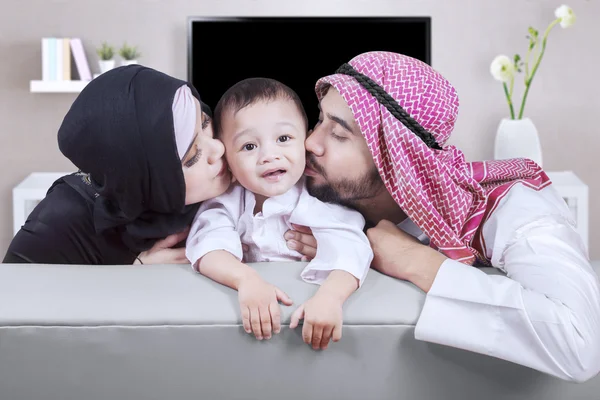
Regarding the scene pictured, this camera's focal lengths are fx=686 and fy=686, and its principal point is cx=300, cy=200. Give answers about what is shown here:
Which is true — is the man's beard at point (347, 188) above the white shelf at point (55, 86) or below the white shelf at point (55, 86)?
below

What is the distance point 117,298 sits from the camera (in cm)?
87

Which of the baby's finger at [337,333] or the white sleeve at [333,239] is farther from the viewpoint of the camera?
the white sleeve at [333,239]

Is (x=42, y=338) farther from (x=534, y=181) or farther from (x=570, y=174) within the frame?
(x=570, y=174)

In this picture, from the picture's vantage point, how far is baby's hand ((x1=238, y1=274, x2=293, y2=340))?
82 cm

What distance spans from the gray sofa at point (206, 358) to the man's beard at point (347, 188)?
0.41 meters

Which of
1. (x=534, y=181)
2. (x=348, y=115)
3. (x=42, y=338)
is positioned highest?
(x=348, y=115)

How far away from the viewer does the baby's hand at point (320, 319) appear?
82cm

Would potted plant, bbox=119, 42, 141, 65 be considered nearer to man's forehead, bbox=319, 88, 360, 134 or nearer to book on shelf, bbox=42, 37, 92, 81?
book on shelf, bbox=42, 37, 92, 81

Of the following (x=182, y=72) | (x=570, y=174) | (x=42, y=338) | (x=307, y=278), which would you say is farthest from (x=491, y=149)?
(x=42, y=338)

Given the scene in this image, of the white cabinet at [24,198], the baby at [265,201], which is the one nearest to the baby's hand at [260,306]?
the baby at [265,201]

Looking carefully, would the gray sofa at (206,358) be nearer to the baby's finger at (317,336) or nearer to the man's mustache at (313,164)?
the baby's finger at (317,336)

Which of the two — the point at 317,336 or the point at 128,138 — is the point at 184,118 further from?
the point at 317,336

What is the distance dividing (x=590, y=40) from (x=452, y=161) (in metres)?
2.94

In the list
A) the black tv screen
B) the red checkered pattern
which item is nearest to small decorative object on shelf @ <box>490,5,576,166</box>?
the black tv screen
